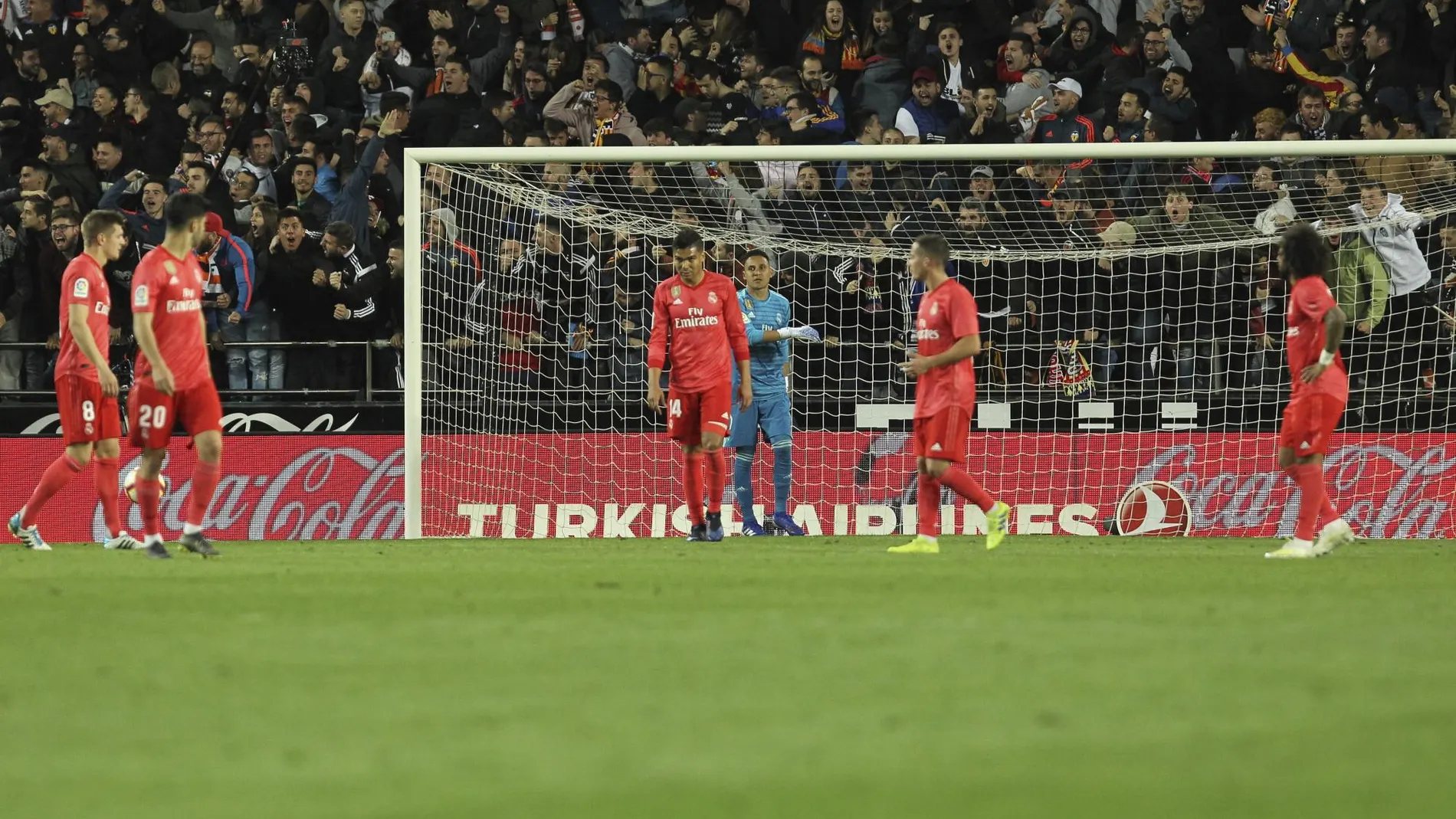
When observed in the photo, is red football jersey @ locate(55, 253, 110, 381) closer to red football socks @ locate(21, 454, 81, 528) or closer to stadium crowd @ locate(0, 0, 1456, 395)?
red football socks @ locate(21, 454, 81, 528)

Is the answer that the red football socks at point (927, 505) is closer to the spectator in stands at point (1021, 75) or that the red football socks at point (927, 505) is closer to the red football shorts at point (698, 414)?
the red football shorts at point (698, 414)

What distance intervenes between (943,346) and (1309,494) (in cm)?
221

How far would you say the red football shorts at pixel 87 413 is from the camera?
11.4 m

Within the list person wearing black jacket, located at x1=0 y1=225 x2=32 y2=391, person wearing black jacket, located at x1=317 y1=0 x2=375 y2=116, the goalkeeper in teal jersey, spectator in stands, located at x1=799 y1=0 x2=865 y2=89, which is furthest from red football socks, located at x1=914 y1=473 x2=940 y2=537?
person wearing black jacket, located at x1=317 y1=0 x2=375 y2=116

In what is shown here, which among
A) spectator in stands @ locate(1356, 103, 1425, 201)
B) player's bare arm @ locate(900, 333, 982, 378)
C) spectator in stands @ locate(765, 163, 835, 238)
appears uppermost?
spectator in stands @ locate(1356, 103, 1425, 201)

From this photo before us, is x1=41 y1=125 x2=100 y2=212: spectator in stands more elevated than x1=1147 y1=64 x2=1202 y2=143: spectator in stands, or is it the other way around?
x1=1147 y1=64 x2=1202 y2=143: spectator in stands

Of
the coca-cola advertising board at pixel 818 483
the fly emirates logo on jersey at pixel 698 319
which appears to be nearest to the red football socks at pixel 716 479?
the fly emirates logo on jersey at pixel 698 319

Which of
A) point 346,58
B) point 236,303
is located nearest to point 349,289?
point 236,303

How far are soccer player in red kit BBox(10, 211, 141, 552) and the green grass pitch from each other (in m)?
2.58

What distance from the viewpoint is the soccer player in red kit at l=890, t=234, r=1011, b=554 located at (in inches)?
415

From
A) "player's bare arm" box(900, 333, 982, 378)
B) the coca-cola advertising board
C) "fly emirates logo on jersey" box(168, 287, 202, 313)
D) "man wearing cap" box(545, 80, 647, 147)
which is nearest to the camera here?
"fly emirates logo on jersey" box(168, 287, 202, 313)

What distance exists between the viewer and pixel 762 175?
51.7 feet

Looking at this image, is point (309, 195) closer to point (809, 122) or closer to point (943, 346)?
point (809, 122)

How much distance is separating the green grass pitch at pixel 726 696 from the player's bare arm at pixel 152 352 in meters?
1.36
